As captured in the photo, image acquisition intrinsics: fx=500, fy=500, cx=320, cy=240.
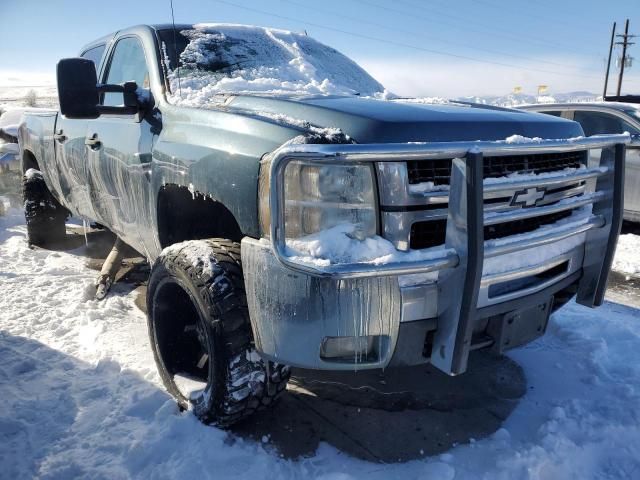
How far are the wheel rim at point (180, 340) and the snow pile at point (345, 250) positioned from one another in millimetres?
968

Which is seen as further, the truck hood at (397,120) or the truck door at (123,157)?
the truck door at (123,157)

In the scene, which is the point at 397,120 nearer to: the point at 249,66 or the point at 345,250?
the point at 345,250

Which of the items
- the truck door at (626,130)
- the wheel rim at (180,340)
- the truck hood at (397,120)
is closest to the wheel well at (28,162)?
the wheel rim at (180,340)

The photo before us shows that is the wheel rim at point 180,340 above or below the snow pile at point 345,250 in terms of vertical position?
below

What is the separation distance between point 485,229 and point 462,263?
0.31 metres

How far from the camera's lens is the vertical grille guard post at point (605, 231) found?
89.0 inches

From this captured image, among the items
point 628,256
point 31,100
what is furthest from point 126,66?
point 31,100

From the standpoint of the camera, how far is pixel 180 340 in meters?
2.65

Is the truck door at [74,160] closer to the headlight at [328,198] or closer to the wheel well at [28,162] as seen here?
the wheel well at [28,162]

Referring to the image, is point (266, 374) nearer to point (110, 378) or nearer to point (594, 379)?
point (110, 378)

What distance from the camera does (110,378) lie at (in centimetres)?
271

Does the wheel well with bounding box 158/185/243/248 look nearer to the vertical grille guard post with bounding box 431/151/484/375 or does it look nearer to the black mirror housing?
the black mirror housing

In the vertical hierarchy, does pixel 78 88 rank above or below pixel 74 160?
above

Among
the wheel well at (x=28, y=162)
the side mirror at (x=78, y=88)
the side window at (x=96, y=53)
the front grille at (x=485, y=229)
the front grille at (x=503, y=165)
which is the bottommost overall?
the wheel well at (x=28, y=162)
